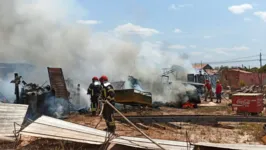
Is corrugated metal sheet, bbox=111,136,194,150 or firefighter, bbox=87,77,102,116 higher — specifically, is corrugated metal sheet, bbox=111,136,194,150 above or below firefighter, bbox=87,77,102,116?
below

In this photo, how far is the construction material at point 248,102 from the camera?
1512 cm

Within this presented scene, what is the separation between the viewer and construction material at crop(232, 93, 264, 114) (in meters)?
15.1

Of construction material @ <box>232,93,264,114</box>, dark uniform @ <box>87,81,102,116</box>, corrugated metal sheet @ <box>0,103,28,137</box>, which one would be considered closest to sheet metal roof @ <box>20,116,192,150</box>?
corrugated metal sheet @ <box>0,103,28,137</box>

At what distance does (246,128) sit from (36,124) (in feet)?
24.6

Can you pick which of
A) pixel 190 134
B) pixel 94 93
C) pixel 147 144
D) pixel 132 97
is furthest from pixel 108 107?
pixel 132 97

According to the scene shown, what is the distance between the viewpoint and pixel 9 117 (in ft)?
27.0

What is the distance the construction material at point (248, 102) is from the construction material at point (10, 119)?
10.1 m

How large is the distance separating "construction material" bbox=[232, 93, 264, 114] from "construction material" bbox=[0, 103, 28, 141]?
399 inches

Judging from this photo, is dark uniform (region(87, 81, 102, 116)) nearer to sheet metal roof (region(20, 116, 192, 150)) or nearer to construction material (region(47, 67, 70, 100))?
construction material (region(47, 67, 70, 100))

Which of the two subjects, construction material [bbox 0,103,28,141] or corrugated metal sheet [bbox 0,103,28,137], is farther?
corrugated metal sheet [bbox 0,103,28,137]

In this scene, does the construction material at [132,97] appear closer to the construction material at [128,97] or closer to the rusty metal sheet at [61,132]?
the construction material at [128,97]

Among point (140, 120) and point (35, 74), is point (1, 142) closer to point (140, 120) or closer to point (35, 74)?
point (140, 120)

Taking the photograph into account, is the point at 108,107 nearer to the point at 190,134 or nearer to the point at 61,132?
the point at 61,132

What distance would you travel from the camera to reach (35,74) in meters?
21.6
